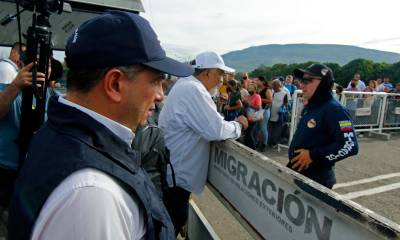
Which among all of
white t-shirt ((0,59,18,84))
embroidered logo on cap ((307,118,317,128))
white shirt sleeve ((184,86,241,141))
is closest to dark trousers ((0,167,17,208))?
white t-shirt ((0,59,18,84))

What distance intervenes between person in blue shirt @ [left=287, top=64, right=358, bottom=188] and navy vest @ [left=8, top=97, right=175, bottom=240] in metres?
1.93

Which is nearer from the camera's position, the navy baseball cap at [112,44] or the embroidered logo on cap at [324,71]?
the navy baseball cap at [112,44]

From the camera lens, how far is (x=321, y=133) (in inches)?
104

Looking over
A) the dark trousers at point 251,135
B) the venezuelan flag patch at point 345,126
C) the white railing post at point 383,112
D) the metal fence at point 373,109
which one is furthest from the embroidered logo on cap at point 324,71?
the white railing post at point 383,112

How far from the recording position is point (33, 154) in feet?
2.99

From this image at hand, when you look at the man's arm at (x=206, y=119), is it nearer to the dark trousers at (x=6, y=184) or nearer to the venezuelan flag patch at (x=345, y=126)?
the venezuelan flag patch at (x=345, y=126)

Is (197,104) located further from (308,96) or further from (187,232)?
(187,232)

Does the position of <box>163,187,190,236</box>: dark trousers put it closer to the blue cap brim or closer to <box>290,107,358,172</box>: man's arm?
<box>290,107,358,172</box>: man's arm

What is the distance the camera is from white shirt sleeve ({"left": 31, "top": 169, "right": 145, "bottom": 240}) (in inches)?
28.1

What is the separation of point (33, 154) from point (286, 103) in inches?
320

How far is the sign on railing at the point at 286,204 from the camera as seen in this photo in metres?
1.15

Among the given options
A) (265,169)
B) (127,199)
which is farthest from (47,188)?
(265,169)

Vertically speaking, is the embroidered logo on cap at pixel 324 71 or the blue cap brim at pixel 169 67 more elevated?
the embroidered logo on cap at pixel 324 71

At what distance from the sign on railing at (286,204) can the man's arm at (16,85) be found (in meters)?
1.55
